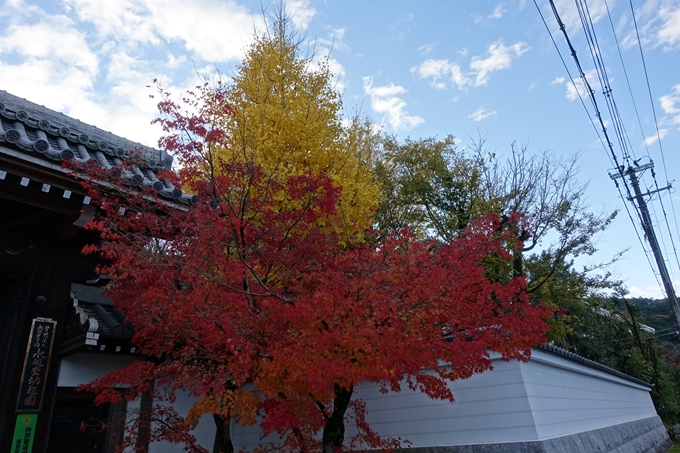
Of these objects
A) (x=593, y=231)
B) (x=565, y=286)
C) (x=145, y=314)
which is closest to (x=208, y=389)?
(x=145, y=314)

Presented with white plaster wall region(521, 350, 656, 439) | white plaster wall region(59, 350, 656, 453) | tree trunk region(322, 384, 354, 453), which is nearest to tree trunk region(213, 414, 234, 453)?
white plaster wall region(59, 350, 656, 453)

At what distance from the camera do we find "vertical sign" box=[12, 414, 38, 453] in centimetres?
622

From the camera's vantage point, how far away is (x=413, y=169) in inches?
697

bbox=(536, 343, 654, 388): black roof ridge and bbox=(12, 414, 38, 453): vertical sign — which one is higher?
bbox=(536, 343, 654, 388): black roof ridge

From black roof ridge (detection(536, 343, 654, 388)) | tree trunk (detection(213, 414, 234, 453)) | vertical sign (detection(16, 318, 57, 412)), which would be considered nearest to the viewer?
vertical sign (detection(16, 318, 57, 412))

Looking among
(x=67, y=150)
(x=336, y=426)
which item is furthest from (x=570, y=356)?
(x=67, y=150)

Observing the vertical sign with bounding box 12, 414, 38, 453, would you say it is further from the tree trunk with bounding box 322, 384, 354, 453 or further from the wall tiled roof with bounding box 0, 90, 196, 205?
the tree trunk with bounding box 322, 384, 354, 453

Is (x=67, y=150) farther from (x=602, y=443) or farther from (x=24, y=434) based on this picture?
(x=602, y=443)

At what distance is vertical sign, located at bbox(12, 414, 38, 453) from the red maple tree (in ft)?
3.29

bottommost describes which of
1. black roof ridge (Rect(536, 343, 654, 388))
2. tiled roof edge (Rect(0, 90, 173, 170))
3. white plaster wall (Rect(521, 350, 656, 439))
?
white plaster wall (Rect(521, 350, 656, 439))

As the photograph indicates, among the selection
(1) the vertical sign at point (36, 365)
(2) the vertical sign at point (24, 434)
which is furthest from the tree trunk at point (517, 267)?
(2) the vertical sign at point (24, 434)

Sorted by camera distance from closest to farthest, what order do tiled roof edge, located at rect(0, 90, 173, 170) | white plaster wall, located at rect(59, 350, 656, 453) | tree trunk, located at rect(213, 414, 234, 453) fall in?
tiled roof edge, located at rect(0, 90, 173, 170) < tree trunk, located at rect(213, 414, 234, 453) < white plaster wall, located at rect(59, 350, 656, 453)

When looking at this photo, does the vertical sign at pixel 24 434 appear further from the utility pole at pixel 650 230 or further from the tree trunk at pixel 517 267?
the utility pole at pixel 650 230

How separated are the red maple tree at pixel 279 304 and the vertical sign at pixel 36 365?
33.0 inches
